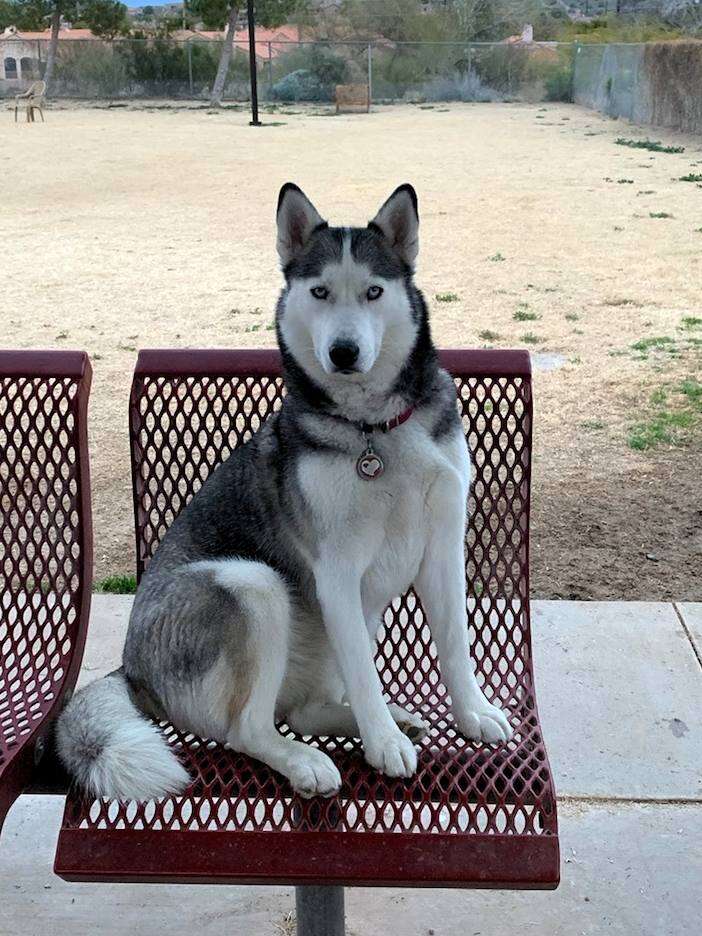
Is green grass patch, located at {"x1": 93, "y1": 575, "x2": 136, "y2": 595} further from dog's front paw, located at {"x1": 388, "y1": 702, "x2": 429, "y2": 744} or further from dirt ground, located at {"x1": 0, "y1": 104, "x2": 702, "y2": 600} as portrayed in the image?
dog's front paw, located at {"x1": 388, "y1": 702, "x2": 429, "y2": 744}

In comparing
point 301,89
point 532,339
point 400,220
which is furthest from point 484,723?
point 301,89

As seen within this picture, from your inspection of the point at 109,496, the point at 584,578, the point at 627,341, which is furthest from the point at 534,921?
the point at 627,341

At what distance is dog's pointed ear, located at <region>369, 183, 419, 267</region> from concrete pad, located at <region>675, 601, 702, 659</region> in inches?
78.5

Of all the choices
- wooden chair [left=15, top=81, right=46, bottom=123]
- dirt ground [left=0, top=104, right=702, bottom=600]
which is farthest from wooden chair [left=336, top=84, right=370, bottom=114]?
dirt ground [left=0, top=104, right=702, bottom=600]

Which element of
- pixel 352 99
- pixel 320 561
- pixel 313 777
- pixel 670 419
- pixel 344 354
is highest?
pixel 352 99

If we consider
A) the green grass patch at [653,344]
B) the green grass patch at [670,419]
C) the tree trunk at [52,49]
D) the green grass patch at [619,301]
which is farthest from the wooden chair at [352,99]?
the green grass patch at [670,419]

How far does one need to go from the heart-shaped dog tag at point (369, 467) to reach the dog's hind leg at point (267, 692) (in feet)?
0.97

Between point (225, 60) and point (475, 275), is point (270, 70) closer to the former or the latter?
point (225, 60)

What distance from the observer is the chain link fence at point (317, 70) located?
3994 cm

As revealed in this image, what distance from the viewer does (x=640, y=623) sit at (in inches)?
151

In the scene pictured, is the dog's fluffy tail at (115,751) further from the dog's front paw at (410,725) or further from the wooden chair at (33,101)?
the wooden chair at (33,101)

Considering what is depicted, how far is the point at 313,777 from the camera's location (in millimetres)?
2045

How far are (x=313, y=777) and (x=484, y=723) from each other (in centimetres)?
42

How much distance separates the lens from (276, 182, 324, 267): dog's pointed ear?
90.6 inches
